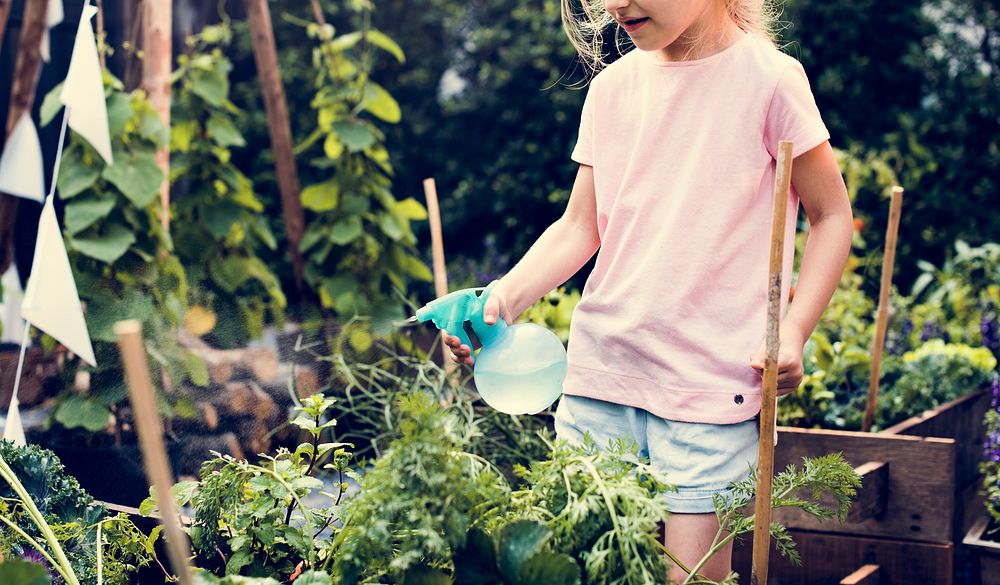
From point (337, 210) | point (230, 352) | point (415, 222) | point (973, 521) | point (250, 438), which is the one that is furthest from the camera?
point (415, 222)

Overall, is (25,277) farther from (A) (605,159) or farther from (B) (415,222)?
(A) (605,159)

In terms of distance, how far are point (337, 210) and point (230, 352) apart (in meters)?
0.81

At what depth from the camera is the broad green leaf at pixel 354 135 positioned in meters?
3.03

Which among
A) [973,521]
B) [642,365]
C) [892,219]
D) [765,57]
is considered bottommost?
[973,521]

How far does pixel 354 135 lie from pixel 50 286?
1.52 m

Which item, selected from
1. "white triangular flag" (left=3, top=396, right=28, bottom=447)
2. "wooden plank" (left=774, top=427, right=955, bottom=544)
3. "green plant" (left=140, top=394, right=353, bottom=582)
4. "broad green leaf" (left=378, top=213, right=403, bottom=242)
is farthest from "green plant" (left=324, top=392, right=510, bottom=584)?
"broad green leaf" (left=378, top=213, right=403, bottom=242)

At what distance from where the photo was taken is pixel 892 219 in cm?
177

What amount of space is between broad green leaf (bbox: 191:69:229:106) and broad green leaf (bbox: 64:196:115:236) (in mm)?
555

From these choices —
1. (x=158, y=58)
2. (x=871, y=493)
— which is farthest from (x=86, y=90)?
(x=871, y=493)

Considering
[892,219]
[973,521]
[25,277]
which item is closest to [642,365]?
[892,219]

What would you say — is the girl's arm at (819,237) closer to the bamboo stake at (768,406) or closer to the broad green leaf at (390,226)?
the bamboo stake at (768,406)

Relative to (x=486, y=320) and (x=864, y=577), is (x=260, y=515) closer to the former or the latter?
(x=486, y=320)

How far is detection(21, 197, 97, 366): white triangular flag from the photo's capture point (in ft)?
5.36

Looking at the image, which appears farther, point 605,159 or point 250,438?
point 250,438
